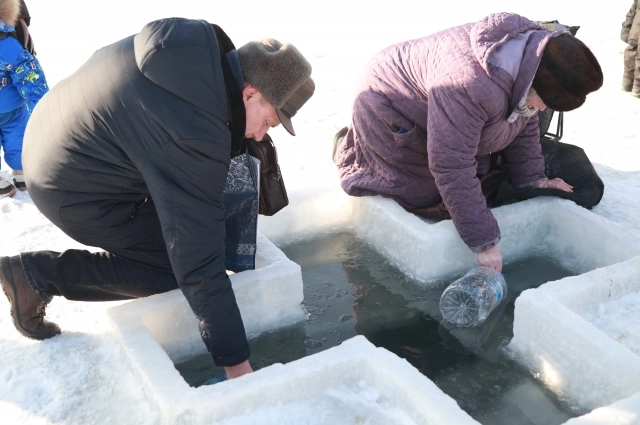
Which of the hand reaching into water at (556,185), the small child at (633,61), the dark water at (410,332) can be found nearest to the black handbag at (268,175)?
the dark water at (410,332)

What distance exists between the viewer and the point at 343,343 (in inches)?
87.5

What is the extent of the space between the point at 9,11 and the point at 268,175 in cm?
218

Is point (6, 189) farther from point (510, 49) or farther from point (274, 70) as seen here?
point (510, 49)

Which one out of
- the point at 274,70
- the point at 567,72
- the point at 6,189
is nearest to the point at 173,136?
the point at 274,70

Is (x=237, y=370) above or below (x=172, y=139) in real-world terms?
below

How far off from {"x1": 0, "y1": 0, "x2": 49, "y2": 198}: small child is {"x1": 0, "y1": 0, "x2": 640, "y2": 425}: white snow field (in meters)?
0.26

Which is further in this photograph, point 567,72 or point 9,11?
point 9,11

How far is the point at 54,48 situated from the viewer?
7227 mm

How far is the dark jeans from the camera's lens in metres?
2.46

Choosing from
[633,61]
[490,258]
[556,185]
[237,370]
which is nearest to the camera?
[237,370]

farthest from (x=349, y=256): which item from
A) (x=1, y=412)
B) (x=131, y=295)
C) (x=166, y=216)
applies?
(x=1, y=412)

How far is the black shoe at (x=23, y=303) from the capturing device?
244cm

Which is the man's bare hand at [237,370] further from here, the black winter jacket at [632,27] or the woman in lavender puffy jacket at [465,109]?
the black winter jacket at [632,27]

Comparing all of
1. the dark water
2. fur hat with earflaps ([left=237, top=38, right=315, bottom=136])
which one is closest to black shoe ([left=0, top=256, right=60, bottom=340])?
the dark water
